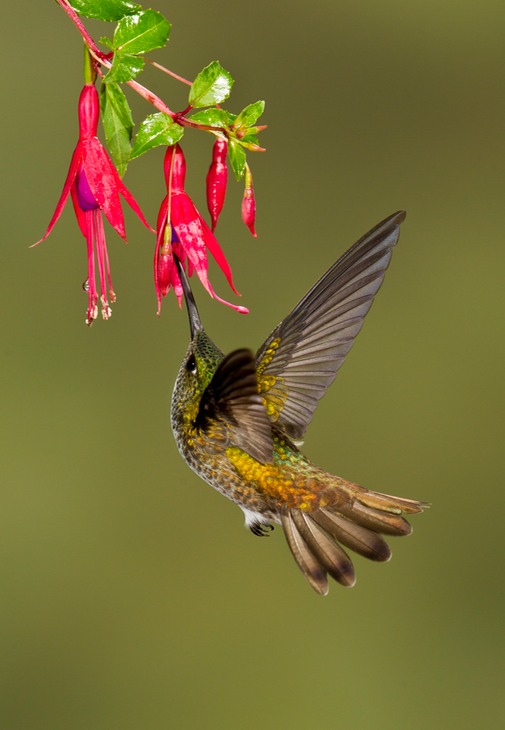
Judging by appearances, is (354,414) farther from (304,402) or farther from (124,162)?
(124,162)

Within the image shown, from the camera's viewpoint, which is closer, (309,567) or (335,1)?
(309,567)

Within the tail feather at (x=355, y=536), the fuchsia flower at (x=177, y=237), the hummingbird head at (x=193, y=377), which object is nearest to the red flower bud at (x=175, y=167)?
the fuchsia flower at (x=177, y=237)

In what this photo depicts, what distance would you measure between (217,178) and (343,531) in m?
0.29

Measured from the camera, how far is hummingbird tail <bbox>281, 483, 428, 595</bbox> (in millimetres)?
712

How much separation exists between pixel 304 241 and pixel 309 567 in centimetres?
173

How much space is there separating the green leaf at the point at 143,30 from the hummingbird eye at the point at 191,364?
0.23m

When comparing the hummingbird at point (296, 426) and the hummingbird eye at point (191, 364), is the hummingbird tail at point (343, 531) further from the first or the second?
the hummingbird eye at point (191, 364)

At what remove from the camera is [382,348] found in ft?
8.10

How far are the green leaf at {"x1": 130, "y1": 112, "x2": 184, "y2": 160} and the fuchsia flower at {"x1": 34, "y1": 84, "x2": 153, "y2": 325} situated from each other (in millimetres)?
31

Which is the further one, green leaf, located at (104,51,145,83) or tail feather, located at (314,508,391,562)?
tail feather, located at (314,508,391,562)

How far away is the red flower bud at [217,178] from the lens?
2.22 feet

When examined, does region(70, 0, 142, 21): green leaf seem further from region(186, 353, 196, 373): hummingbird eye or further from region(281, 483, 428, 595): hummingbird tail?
region(281, 483, 428, 595): hummingbird tail

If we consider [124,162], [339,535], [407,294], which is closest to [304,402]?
[339,535]

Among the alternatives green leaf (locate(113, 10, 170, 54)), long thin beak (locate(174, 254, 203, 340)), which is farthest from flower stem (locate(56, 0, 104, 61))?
long thin beak (locate(174, 254, 203, 340))
